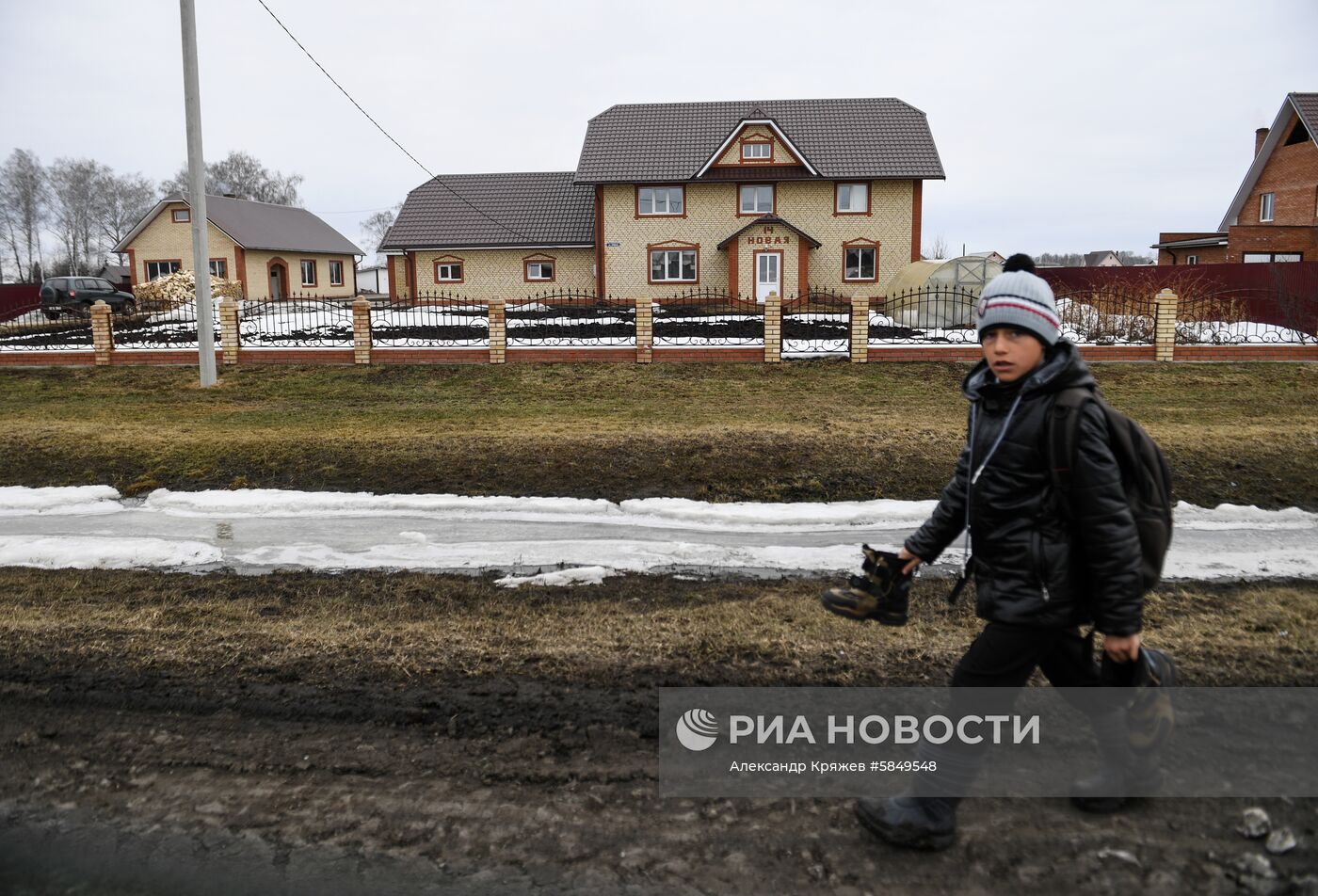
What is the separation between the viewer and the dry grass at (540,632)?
4.27 metres

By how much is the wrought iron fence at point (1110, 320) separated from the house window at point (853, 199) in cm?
1248

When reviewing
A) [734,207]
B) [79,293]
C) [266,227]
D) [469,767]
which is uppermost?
[266,227]

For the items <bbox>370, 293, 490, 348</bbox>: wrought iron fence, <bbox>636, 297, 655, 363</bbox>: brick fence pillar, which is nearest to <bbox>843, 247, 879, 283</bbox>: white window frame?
<bbox>370, 293, 490, 348</bbox>: wrought iron fence

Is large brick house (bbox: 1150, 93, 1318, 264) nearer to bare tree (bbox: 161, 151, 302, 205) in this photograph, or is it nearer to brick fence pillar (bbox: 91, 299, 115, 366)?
brick fence pillar (bbox: 91, 299, 115, 366)

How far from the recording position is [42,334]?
80.9 ft

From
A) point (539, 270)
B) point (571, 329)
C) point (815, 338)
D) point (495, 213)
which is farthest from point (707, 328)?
point (495, 213)

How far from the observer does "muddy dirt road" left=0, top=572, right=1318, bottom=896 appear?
9.10 feet

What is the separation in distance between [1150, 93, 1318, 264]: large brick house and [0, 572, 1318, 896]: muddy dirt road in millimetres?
32831

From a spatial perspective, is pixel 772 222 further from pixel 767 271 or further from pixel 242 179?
pixel 242 179

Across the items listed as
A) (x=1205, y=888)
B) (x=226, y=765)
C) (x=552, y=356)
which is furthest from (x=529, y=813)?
(x=552, y=356)

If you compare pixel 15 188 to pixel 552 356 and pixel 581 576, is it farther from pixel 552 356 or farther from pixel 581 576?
pixel 581 576

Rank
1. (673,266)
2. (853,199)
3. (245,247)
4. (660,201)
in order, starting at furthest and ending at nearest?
(245,247), (673,266), (660,201), (853,199)

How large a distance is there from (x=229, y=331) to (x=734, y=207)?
19.8m

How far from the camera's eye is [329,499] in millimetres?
8484
